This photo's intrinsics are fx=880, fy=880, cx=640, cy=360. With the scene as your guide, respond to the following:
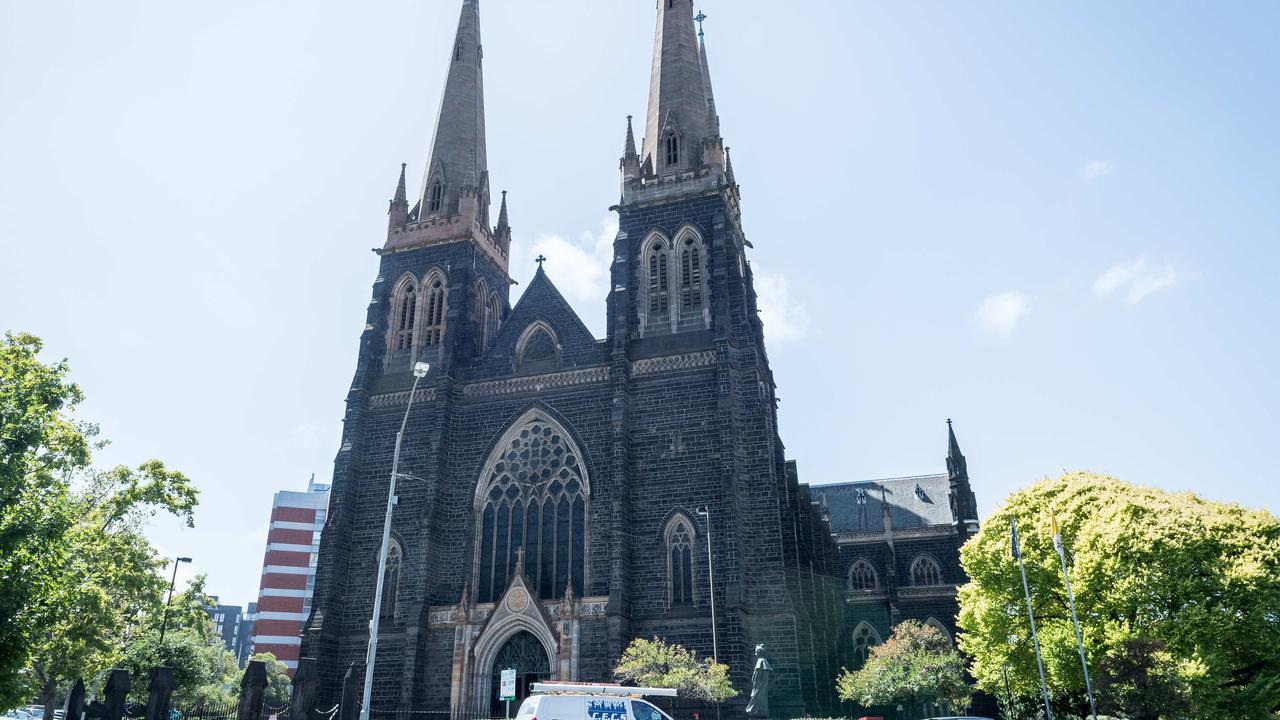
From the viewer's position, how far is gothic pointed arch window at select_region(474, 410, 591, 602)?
3322cm

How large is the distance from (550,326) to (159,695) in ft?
65.9

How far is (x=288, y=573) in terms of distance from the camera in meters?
89.1

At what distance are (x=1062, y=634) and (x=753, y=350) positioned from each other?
45.6ft

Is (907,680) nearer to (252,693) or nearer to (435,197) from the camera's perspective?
(252,693)

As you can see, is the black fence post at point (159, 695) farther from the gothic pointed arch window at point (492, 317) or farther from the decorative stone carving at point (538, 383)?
the gothic pointed arch window at point (492, 317)

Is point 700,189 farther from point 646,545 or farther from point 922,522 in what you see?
point 922,522

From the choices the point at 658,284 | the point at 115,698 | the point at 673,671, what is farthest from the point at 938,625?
the point at 115,698

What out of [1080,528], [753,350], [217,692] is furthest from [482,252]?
[217,692]

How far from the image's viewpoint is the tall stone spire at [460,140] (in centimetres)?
4181

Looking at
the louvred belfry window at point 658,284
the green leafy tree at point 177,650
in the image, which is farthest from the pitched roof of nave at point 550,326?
the green leafy tree at point 177,650

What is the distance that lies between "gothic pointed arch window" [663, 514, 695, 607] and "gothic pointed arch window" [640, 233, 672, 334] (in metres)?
8.16

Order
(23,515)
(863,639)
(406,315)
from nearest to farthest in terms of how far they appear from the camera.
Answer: (23,515), (406,315), (863,639)

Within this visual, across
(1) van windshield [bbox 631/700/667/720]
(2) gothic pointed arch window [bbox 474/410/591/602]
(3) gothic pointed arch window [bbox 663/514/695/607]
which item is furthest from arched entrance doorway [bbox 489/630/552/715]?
(1) van windshield [bbox 631/700/667/720]

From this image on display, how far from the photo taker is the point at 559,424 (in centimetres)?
3506
